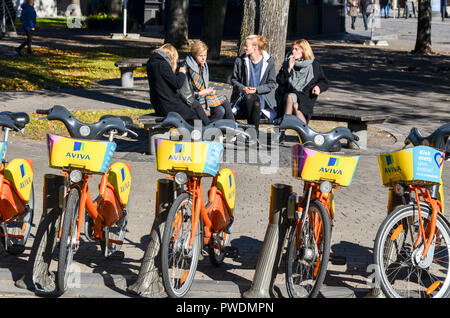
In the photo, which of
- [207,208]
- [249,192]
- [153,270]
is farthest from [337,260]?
[249,192]

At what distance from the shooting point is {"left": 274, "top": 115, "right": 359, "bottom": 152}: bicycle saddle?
5562mm

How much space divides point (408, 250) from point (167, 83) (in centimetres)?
530

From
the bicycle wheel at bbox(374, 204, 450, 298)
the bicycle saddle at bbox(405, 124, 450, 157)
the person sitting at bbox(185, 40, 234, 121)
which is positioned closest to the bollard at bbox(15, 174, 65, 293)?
the bicycle wheel at bbox(374, 204, 450, 298)

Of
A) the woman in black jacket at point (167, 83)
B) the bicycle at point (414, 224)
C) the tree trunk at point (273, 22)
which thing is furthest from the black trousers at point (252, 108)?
the bicycle at point (414, 224)

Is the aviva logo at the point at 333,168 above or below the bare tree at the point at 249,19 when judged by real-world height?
below

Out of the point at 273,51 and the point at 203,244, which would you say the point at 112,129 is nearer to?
the point at 203,244

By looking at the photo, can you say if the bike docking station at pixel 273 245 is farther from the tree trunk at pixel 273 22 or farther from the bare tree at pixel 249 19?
the bare tree at pixel 249 19

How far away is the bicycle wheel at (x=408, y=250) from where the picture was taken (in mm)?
5258

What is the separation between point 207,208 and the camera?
19.9 ft

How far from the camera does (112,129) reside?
583cm

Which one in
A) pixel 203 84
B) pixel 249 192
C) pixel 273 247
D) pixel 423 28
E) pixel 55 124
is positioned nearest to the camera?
pixel 273 247

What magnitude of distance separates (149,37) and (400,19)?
23520 mm

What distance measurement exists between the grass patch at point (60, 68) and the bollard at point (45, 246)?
12.2m

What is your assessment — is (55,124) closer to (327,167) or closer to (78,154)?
(78,154)
